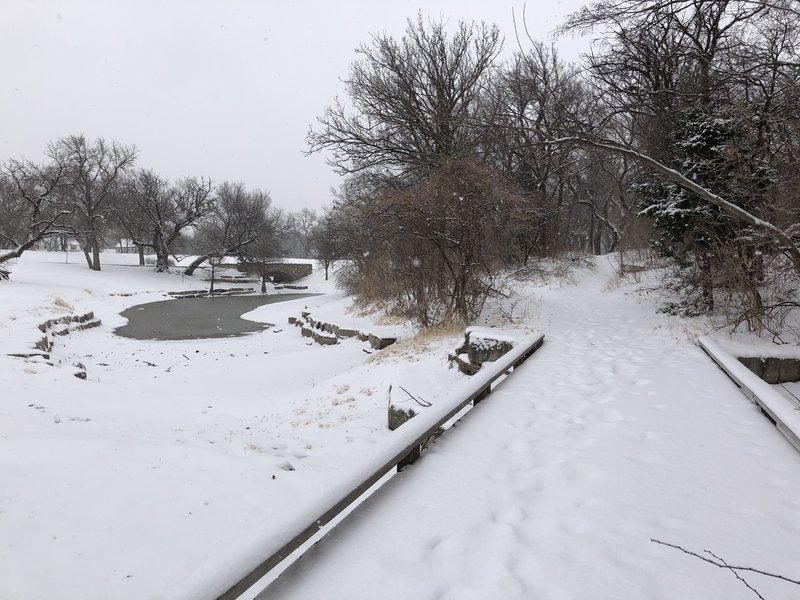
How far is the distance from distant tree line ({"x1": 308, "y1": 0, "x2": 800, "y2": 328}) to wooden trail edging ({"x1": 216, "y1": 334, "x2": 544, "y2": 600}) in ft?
10.6

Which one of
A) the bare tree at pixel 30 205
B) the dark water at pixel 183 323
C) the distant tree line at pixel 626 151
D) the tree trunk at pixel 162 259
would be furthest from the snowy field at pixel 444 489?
the tree trunk at pixel 162 259

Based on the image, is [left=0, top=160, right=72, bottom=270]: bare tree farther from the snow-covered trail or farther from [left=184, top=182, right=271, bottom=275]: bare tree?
the snow-covered trail

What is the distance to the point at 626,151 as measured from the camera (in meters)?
5.68

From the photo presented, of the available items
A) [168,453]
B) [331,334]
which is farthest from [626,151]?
[331,334]

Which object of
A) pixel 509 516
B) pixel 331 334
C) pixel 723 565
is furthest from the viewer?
pixel 331 334

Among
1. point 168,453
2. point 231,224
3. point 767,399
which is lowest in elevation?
point 168,453

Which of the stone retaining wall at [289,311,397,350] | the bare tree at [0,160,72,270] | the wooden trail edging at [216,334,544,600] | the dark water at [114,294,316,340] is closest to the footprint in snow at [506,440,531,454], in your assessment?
the wooden trail edging at [216,334,544,600]

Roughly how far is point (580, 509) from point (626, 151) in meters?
4.84

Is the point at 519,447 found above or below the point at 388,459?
below

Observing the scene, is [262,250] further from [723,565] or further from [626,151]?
[723,565]

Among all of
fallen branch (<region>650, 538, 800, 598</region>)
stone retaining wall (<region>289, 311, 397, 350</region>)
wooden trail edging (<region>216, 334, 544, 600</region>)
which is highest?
wooden trail edging (<region>216, 334, 544, 600</region>)

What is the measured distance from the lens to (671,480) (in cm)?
285

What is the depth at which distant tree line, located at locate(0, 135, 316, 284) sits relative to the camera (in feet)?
127

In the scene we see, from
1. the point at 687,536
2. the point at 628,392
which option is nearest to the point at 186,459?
the point at 687,536
